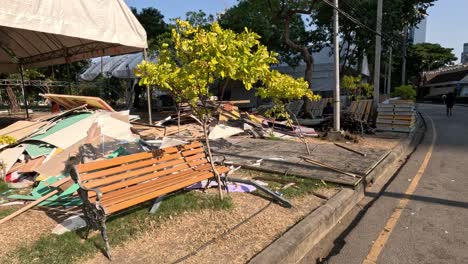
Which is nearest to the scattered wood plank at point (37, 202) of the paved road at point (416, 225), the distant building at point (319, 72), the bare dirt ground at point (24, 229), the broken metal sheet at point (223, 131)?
the bare dirt ground at point (24, 229)

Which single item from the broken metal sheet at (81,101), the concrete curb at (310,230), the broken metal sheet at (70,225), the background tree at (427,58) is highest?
the background tree at (427,58)

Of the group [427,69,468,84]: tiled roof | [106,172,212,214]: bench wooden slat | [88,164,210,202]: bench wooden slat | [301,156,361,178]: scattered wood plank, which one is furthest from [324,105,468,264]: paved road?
[427,69,468,84]: tiled roof

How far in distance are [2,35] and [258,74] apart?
14749mm

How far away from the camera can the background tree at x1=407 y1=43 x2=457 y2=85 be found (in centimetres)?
6981

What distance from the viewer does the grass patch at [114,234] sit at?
11.6 feet

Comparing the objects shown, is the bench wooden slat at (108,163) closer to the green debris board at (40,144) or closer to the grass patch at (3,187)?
the grass patch at (3,187)

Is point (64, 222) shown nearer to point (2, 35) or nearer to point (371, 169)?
point (371, 169)

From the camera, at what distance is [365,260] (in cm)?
385

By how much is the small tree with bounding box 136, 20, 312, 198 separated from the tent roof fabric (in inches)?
213

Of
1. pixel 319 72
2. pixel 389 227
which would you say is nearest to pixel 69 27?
pixel 389 227

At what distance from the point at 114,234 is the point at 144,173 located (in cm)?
94

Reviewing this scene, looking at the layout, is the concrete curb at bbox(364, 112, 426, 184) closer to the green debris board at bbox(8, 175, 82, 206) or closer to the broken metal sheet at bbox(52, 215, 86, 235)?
the broken metal sheet at bbox(52, 215, 86, 235)

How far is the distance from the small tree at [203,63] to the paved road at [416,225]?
2.45 meters

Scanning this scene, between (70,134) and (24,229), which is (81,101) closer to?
(70,134)
